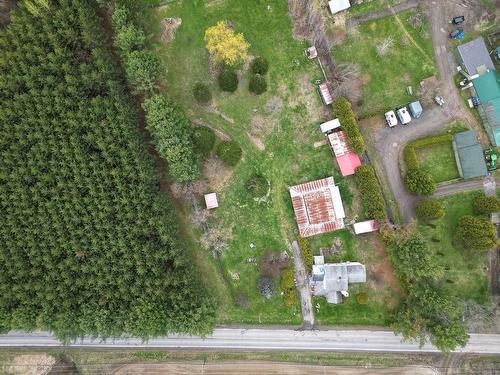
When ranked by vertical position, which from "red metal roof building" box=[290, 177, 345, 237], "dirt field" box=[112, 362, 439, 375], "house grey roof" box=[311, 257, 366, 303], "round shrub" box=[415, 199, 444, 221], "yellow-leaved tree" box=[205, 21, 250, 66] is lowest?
"dirt field" box=[112, 362, 439, 375]

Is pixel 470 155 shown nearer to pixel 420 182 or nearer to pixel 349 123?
pixel 420 182

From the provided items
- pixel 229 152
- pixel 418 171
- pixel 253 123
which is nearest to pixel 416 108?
pixel 418 171

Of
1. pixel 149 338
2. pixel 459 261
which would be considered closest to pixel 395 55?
pixel 459 261

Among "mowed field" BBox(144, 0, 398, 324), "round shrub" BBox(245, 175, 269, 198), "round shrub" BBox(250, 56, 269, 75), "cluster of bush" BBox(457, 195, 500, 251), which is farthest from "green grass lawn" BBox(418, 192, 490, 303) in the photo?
"round shrub" BBox(250, 56, 269, 75)

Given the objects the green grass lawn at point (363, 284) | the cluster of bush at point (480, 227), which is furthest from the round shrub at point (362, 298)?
the cluster of bush at point (480, 227)

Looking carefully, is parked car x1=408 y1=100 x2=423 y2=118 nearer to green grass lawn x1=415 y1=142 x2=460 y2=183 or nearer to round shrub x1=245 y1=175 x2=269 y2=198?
green grass lawn x1=415 y1=142 x2=460 y2=183
